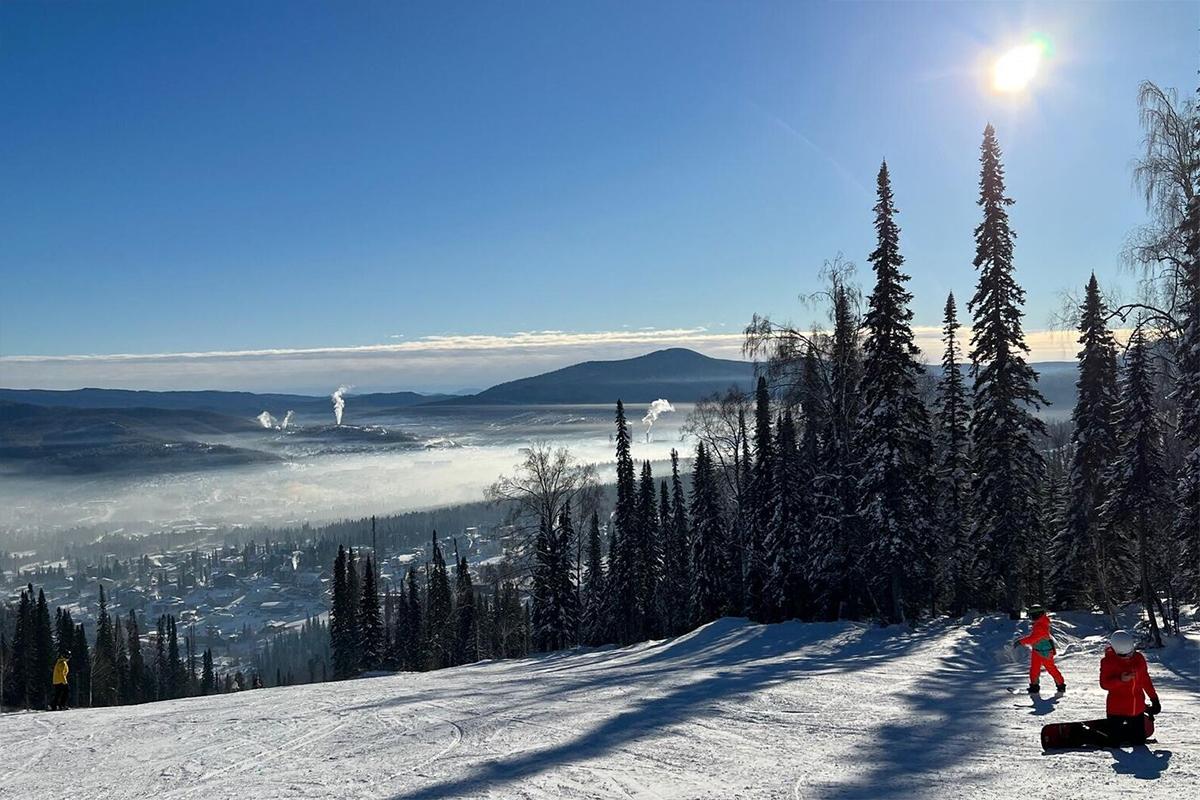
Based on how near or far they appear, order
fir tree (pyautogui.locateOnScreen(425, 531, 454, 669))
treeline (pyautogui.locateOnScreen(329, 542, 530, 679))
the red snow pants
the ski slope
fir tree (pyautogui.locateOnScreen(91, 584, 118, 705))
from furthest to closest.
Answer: fir tree (pyautogui.locateOnScreen(91, 584, 118, 705)), fir tree (pyautogui.locateOnScreen(425, 531, 454, 669)), treeline (pyautogui.locateOnScreen(329, 542, 530, 679)), the red snow pants, the ski slope

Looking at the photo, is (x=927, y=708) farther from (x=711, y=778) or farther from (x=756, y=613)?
(x=756, y=613)

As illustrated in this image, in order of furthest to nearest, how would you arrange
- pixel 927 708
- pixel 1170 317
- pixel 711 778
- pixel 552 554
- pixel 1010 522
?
pixel 552 554 → pixel 1010 522 → pixel 1170 317 → pixel 927 708 → pixel 711 778

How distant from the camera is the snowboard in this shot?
8.55m

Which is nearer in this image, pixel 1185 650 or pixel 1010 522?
pixel 1185 650

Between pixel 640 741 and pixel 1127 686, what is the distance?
6165 millimetres

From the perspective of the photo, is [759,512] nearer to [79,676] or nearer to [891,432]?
[891,432]

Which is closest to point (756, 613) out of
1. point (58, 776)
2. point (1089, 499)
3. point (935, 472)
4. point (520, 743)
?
point (935, 472)

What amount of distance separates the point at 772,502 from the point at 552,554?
1691 cm

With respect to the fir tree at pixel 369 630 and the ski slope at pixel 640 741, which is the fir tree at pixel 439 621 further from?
the ski slope at pixel 640 741

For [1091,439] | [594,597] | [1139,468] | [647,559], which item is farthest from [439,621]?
[1139,468]

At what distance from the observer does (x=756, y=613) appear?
39562 mm

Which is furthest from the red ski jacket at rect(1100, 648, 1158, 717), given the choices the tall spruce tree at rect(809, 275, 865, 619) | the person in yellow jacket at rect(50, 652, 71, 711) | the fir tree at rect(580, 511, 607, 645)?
the fir tree at rect(580, 511, 607, 645)

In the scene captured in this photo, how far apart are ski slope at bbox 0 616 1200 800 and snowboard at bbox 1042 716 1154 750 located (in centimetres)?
21

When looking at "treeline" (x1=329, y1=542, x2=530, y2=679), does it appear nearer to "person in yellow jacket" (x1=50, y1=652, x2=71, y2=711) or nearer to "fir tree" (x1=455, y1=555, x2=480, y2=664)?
"fir tree" (x1=455, y1=555, x2=480, y2=664)
